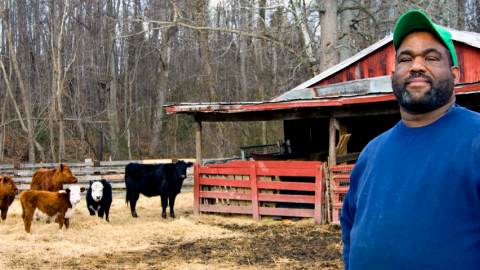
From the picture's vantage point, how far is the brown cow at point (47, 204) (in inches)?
364

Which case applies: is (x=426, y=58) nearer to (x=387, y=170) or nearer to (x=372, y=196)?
(x=387, y=170)

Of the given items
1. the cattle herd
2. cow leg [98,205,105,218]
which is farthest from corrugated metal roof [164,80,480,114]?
cow leg [98,205,105,218]

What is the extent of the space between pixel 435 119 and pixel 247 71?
98.6 feet

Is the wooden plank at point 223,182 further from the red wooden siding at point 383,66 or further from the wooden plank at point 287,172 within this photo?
the red wooden siding at point 383,66

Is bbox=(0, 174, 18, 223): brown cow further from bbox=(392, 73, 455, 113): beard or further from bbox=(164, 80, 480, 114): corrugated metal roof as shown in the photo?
bbox=(392, 73, 455, 113): beard

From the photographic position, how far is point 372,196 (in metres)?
1.97

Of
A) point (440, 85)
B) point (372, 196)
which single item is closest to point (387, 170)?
point (372, 196)

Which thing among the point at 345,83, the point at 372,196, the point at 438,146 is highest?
the point at 345,83


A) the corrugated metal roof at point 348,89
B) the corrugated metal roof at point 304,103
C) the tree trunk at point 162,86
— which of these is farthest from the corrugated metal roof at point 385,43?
the tree trunk at point 162,86

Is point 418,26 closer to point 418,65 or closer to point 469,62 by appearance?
point 418,65

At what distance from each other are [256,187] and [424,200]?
372 inches

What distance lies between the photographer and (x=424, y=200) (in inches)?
69.3

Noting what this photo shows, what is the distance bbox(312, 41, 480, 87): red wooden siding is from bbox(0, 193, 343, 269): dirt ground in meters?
6.51

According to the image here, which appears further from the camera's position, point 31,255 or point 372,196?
point 31,255
